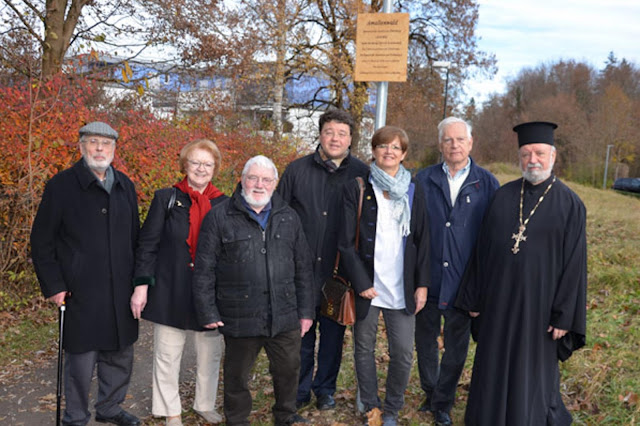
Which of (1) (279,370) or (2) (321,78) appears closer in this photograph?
(1) (279,370)

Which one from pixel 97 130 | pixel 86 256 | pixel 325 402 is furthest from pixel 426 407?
pixel 97 130

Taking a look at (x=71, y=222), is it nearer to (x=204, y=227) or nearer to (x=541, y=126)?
(x=204, y=227)

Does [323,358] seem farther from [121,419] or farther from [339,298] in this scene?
[121,419]

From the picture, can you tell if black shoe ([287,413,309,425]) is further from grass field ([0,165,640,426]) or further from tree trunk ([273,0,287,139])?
A: tree trunk ([273,0,287,139])

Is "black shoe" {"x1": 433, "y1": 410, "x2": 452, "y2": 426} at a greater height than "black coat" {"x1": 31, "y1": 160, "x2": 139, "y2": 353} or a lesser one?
lesser

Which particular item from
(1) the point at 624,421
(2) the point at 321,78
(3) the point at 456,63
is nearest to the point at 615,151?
(3) the point at 456,63

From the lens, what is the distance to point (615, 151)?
52.6 meters

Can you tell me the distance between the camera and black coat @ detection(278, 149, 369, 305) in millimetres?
4160

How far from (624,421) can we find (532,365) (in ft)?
3.88

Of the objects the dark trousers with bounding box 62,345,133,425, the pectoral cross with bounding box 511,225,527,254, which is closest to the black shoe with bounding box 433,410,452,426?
the pectoral cross with bounding box 511,225,527,254

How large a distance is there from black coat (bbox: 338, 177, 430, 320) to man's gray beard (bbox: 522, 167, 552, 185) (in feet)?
2.33

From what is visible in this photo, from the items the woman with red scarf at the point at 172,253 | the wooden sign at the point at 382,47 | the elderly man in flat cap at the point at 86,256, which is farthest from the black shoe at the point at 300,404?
the wooden sign at the point at 382,47

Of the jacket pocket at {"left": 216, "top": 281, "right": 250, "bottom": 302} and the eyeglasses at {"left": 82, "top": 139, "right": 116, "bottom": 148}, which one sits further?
the eyeglasses at {"left": 82, "top": 139, "right": 116, "bottom": 148}

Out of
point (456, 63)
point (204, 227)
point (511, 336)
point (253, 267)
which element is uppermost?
point (456, 63)
